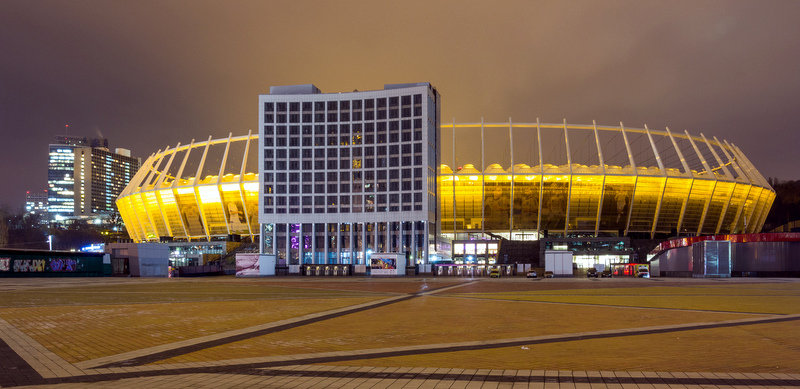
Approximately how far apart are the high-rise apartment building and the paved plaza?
276ft

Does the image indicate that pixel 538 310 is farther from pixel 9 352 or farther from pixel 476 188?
pixel 476 188

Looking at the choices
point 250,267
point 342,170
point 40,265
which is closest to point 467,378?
point 40,265

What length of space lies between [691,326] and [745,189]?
370 ft

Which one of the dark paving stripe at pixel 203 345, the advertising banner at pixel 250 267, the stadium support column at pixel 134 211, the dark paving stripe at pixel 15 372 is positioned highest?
the stadium support column at pixel 134 211

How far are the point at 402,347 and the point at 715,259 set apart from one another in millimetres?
53291

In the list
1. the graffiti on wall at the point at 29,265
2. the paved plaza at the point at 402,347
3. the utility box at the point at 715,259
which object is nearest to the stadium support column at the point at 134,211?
the graffiti on wall at the point at 29,265

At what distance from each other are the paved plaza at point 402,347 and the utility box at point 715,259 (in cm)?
3775

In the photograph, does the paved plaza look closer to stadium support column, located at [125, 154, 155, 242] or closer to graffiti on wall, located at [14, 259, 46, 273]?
graffiti on wall, located at [14, 259, 46, 273]

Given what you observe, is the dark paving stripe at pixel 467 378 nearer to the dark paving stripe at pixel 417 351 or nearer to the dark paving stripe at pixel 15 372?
the dark paving stripe at pixel 417 351

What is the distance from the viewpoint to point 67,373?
9.99m

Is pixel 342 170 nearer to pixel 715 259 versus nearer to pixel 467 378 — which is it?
pixel 715 259

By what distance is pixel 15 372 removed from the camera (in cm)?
1012

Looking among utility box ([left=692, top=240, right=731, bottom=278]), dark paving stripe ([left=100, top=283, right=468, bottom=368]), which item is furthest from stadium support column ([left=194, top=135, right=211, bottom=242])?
dark paving stripe ([left=100, top=283, right=468, bottom=368])

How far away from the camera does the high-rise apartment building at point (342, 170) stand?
4173 inches
